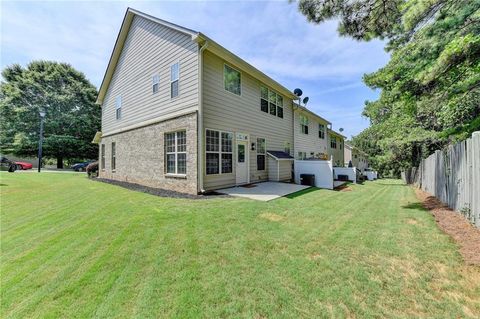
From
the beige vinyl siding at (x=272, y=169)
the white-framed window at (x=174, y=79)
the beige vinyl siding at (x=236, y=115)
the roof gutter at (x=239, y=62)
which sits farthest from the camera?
the beige vinyl siding at (x=272, y=169)

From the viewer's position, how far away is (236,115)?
33.7ft

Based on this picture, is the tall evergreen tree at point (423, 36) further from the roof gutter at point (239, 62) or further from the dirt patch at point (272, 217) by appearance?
the dirt patch at point (272, 217)

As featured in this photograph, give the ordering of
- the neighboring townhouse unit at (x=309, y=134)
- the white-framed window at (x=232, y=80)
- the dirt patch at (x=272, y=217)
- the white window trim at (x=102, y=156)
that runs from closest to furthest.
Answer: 1. the dirt patch at (x=272, y=217)
2. the white-framed window at (x=232, y=80)
3. the neighboring townhouse unit at (x=309, y=134)
4. the white window trim at (x=102, y=156)

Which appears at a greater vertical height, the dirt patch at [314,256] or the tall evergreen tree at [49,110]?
the tall evergreen tree at [49,110]

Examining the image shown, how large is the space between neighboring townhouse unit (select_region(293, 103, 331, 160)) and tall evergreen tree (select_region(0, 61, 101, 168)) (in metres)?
28.2

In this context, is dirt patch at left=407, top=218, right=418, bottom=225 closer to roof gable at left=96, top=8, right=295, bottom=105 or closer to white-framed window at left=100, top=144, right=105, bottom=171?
roof gable at left=96, top=8, right=295, bottom=105

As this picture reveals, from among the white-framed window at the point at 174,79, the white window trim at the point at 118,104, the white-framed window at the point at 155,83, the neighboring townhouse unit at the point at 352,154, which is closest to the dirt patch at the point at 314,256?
the white-framed window at the point at 174,79

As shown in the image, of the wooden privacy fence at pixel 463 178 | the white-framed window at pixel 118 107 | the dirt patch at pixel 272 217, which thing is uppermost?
the white-framed window at pixel 118 107

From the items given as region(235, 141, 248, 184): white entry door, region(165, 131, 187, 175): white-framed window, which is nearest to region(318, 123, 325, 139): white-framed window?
region(235, 141, 248, 184): white entry door

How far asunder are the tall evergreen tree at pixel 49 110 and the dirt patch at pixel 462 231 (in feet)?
115

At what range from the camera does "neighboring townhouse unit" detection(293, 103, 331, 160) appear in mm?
16016

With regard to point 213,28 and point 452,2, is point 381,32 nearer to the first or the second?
point 452,2

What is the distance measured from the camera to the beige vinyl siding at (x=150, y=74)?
8.93 m

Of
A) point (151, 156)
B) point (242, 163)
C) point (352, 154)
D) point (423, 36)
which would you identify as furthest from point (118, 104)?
point (352, 154)
